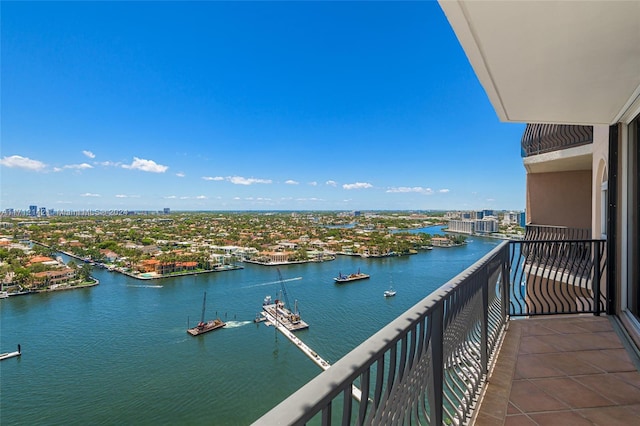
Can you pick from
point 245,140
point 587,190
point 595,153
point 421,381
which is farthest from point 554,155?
point 245,140

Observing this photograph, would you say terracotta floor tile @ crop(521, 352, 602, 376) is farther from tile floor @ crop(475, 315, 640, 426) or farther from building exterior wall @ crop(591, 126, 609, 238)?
building exterior wall @ crop(591, 126, 609, 238)

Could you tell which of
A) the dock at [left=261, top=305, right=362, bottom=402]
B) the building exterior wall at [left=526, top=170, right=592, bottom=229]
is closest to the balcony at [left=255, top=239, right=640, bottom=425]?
the building exterior wall at [left=526, top=170, right=592, bottom=229]

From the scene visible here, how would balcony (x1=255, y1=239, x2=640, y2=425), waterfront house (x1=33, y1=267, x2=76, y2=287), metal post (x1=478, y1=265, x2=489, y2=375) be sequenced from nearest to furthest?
balcony (x1=255, y1=239, x2=640, y2=425) → metal post (x1=478, y1=265, x2=489, y2=375) → waterfront house (x1=33, y1=267, x2=76, y2=287)

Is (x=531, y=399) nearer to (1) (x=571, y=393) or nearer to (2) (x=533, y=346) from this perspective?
(1) (x=571, y=393)

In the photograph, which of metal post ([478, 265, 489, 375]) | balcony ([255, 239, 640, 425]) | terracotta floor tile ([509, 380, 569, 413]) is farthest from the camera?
metal post ([478, 265, 489, 375])

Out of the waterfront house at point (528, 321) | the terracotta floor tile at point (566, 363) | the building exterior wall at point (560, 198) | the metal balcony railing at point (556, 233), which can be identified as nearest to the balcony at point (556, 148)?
the building exterior wall at point (560, 198)

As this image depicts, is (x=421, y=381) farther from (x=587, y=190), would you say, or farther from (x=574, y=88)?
(x=587, y=190)
